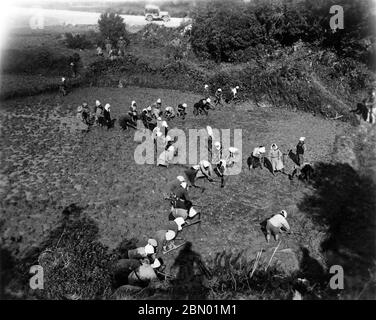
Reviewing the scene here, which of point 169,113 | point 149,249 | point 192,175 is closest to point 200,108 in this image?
point 169,113

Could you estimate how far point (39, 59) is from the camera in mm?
27422

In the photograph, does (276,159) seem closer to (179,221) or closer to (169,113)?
(179,221)

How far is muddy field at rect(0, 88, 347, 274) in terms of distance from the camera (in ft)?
37.2

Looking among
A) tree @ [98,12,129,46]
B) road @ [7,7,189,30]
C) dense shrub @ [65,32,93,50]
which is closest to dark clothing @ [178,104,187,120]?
tree @ [98,12,129,46]

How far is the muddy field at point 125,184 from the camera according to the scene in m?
11.3

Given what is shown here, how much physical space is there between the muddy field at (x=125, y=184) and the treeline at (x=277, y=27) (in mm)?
6412

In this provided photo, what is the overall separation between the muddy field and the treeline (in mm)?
6412

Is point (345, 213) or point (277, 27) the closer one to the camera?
point (345, 213)

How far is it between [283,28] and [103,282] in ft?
73.7

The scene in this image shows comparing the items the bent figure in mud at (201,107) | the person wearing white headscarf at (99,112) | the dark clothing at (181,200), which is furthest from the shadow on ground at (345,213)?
the person wearing white headscarf at (99,112)

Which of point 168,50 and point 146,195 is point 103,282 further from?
point 168,50

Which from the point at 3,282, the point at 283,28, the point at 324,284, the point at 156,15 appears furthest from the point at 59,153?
the point at 156,15

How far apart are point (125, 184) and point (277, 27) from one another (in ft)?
60.2

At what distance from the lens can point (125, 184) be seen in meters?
13.9
